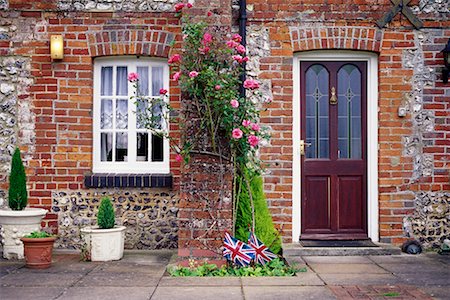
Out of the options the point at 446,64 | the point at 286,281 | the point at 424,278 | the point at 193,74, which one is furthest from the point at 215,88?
the point at 446,64

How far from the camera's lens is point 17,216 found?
7.18 metres

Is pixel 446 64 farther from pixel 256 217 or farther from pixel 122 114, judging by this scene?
pixel 122 114

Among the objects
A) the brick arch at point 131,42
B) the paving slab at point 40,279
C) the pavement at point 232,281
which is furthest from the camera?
the brick arch at point 131,42

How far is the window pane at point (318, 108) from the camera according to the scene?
26.1 ft

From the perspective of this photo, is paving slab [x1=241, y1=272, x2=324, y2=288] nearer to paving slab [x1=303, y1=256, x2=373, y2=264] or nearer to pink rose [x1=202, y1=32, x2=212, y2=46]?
paving slab [x1=303, y1=256, x2=373, y2=264]

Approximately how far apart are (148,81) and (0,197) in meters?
2.47

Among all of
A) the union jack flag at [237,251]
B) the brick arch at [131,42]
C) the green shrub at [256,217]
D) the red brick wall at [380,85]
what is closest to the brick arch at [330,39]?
the red brick wall at [380,85]

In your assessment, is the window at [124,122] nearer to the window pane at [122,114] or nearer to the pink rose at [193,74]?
the window pane at [122,114]

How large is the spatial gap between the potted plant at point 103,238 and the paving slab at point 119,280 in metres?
0.75

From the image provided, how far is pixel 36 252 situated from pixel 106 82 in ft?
8.33

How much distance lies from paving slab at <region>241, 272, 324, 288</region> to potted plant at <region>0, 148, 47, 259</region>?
2.77 meters

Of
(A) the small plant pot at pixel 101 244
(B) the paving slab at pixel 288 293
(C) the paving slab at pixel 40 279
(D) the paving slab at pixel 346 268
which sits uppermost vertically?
(A) the small plant pot at pixel 101 244

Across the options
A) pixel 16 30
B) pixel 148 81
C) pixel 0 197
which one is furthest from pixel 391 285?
pixel 16 30

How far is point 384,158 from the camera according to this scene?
7.77 metres
